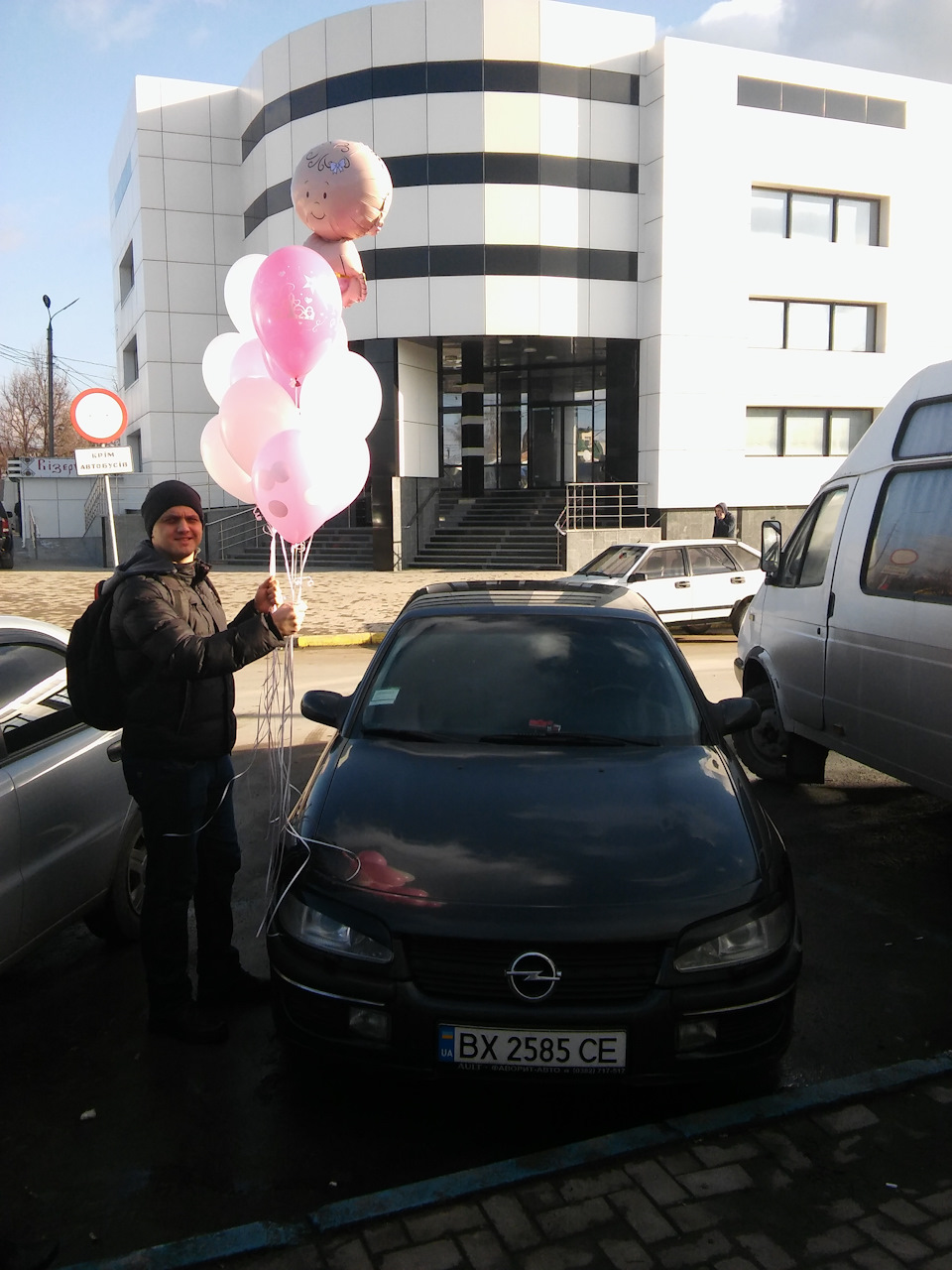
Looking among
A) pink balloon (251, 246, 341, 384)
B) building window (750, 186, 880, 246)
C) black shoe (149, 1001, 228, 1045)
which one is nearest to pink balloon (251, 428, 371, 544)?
pink balloon (251, 246, 341, 384)

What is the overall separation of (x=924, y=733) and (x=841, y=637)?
995mm

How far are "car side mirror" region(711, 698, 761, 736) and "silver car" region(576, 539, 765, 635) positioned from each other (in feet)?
29.5

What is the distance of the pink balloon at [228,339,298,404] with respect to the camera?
14.7 ft

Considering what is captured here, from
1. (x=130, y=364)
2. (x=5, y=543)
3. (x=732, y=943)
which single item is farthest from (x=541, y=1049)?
(x=130, y=364)

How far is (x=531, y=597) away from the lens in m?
4.59

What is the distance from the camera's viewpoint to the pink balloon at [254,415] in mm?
4301

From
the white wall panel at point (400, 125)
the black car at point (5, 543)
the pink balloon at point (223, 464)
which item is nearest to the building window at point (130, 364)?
the black car at point (5, 543)

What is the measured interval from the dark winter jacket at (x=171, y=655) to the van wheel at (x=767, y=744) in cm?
407

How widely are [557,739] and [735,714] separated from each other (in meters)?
0.82

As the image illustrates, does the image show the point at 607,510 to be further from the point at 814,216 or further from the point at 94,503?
the point at 94,503

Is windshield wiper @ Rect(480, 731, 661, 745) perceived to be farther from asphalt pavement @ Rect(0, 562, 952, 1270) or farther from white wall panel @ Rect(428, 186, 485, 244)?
white wall panel @ Rect(428, 186, 485, 244)

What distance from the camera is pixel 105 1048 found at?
3.48 m

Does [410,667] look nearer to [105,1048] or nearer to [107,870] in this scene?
[107,870]

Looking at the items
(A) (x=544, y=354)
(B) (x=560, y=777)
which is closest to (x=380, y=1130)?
(B) (x=560, y=777)
